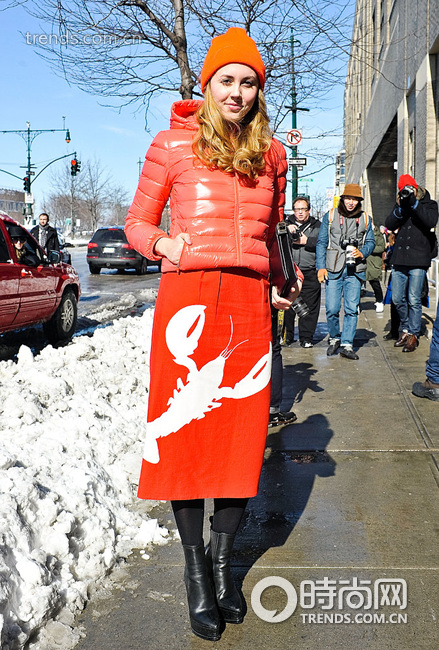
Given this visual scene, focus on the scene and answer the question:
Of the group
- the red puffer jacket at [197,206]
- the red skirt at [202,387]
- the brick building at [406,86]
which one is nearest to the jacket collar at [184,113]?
the red puffer jacket at [197,206]

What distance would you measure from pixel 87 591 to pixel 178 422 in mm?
863

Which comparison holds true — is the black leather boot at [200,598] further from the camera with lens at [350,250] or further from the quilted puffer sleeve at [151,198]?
the camera with lens at [350,250]

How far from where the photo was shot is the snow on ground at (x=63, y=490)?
2.57 metres

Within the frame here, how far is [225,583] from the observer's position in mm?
2686

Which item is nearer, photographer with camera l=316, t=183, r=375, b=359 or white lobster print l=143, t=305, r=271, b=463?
white lobster print l=143, t=305, r=271, b=463

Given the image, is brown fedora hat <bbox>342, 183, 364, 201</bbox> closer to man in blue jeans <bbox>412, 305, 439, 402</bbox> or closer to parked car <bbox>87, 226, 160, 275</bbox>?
man in blue jeans <bbox>412, 305, 439, 402</bbox>

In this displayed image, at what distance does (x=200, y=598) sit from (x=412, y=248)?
21.0 ft

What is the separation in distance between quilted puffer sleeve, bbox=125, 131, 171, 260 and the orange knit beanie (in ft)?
1.02

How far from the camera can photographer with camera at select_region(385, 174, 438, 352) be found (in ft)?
26.0

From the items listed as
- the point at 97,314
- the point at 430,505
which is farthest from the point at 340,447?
the point at 97,314

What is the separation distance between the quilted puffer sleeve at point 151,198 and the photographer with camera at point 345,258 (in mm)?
5638

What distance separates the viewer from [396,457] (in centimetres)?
450

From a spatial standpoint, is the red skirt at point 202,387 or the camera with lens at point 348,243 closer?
the red skirt at point 202,387

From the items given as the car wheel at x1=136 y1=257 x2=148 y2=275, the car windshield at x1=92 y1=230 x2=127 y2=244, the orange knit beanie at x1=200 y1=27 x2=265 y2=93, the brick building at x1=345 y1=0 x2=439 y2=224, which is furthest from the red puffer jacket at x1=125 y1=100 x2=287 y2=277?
the car windshield at x1=92 y1=230 x2=127 y2=244
